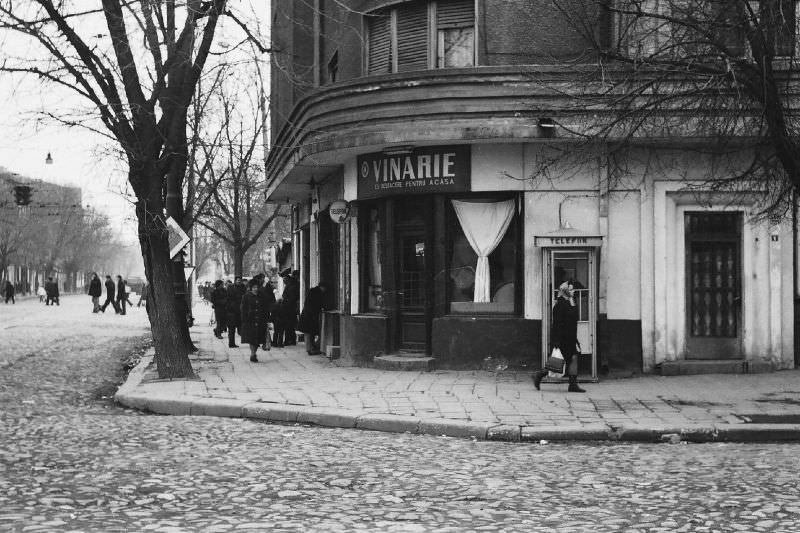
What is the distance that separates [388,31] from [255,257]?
61.0 m

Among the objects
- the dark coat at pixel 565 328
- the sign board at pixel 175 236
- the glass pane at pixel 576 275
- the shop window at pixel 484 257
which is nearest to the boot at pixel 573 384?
the dark coat at pixel 565 328

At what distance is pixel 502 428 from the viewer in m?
11.0

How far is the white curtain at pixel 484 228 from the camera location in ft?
55.4

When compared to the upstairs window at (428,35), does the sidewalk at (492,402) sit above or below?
below

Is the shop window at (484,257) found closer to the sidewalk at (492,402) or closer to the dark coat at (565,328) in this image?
the sidewalk at (492,402)

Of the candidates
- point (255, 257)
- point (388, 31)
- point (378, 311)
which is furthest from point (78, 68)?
point (255, 257)

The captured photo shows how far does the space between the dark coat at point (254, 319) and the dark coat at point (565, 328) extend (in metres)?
7.36

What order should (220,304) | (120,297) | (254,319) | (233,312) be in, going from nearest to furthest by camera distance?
1. (254,319)
2. (233,312)
3. (220,304)
4. (120,297)

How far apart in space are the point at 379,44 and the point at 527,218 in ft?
14.0

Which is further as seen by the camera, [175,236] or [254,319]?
[254,319]

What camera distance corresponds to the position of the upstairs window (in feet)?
55.8

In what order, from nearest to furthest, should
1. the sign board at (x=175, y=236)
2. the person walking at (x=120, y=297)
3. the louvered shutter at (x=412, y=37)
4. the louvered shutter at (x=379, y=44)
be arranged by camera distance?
the louvered shutter at (x=412, y=37) < the sign board at (x=175, y=236) < the louvered shutter at (x=379, y=44) < the person walking at (x=120, y=297)

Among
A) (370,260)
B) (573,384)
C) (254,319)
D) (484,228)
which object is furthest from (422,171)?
(254,319)

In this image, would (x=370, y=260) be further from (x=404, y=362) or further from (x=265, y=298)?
(x=265, y=298)
